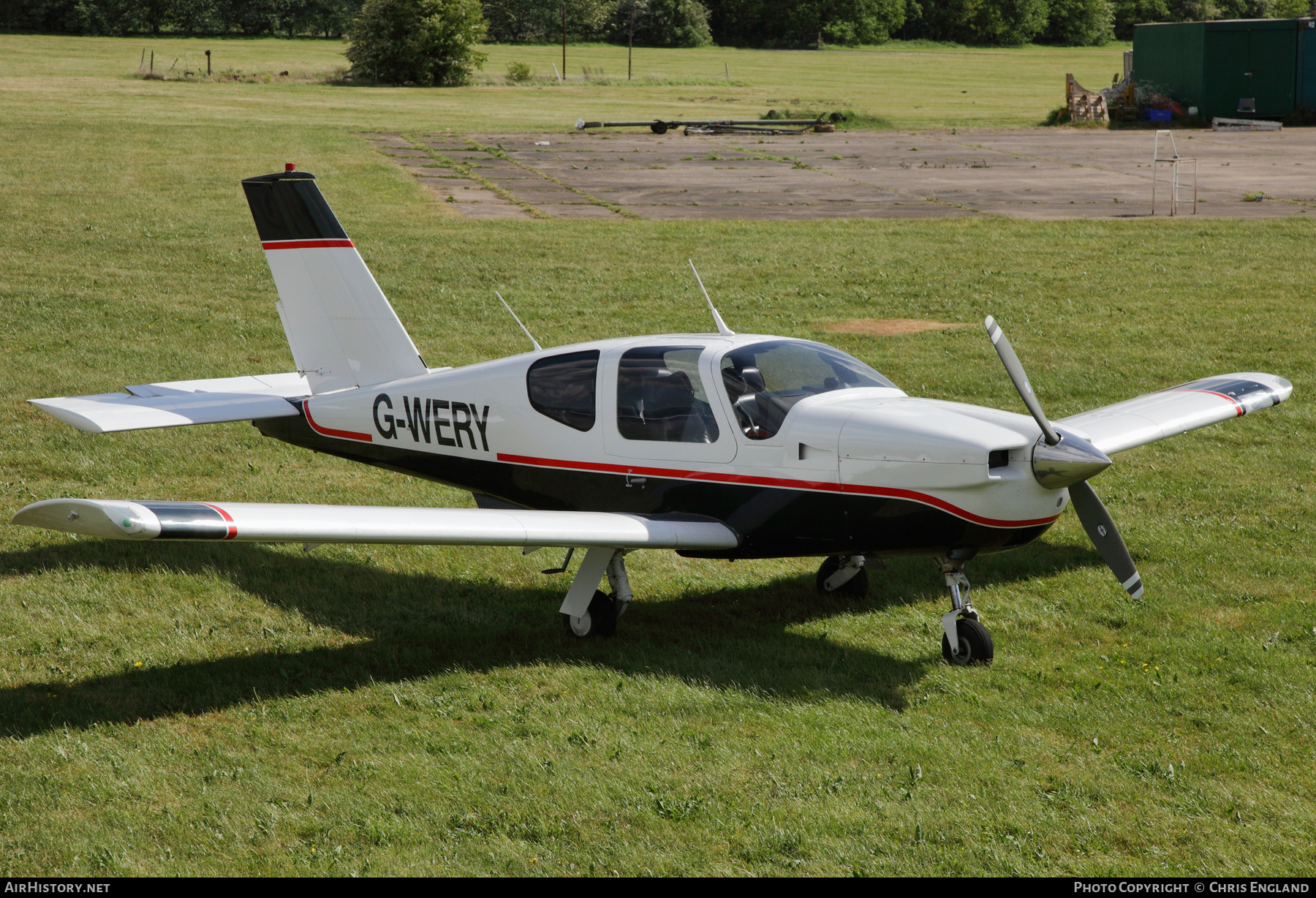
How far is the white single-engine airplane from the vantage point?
263 inches

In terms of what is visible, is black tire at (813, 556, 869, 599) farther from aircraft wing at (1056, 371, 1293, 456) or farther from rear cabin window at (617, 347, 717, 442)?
aircraft wing at (1056, 371, 1293, 456)

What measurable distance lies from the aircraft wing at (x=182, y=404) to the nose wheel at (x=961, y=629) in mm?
5283

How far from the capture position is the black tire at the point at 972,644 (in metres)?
7.22

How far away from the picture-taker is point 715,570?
9.20 m

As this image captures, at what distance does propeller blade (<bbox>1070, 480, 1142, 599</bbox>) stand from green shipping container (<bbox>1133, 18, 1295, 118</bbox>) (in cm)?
4670

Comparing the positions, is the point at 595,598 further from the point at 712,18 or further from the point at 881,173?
the point at 712,18

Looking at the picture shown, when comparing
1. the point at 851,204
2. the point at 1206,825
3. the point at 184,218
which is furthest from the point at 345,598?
the point at 851,204

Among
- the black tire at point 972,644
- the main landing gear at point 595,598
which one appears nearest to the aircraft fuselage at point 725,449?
the main landing gear at point 595,598

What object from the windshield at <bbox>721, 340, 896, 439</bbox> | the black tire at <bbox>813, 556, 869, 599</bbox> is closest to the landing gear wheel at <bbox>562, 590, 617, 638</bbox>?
the windshield at <bbox>721, 340, 896, 439</bbox>

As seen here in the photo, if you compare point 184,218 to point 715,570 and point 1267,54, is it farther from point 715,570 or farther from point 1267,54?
point 1267,54

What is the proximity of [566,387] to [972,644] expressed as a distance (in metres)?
3.18

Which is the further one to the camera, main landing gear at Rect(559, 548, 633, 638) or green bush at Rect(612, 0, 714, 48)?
green bush at Rect(612, 0, 714, 48)

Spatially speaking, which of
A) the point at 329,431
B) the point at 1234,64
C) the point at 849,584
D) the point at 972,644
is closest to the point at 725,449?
the point at 849,584

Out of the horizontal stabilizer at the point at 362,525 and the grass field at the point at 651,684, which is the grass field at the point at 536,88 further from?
the horizontal stabilizer at the point at 362,525
